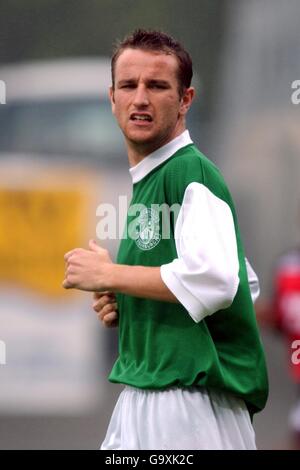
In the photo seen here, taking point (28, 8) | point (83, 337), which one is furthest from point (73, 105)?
point (83, 337)

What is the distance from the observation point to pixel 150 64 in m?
3.52

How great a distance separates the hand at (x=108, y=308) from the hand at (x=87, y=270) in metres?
0.20

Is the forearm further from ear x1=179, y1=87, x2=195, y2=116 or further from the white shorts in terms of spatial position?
ear x1=179, y1=87, x2=195, y2=116

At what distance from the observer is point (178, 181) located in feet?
11.4

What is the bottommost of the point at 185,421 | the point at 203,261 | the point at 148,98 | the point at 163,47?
the point at 185,421

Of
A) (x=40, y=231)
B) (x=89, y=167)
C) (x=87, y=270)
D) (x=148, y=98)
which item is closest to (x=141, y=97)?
(x=148, y=98)

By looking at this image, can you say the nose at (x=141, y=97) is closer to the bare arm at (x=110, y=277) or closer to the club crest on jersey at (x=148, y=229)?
the club crest on jersey at (x=148, y=229)

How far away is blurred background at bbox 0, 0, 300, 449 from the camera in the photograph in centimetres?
884

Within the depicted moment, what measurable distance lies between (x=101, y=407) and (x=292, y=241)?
162 cm

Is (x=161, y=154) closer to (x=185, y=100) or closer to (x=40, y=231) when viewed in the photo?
(x=185, y=100)

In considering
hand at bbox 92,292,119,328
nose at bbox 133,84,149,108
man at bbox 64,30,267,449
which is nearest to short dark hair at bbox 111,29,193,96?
man at bbox 64,30,267,449

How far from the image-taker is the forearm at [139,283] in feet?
11.1

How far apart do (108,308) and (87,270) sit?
23cm

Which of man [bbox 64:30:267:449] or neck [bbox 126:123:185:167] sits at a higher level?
neck [bbox 126:123:185:167]
